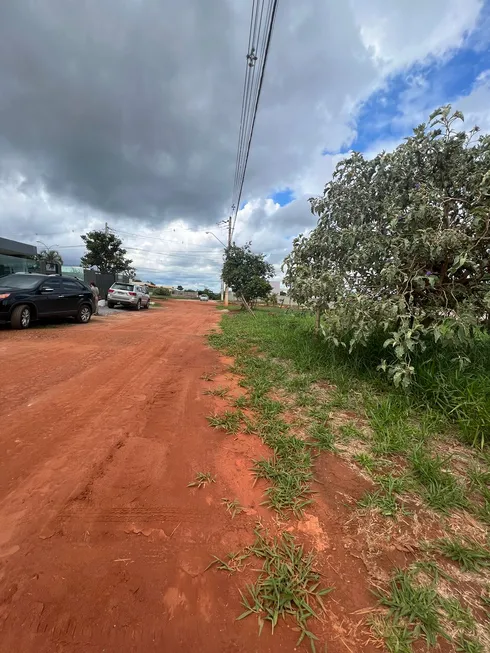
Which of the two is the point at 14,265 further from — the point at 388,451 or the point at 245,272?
the point at 388,451

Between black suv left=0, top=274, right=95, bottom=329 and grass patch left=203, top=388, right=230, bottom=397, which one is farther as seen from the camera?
black suv left=0, top=274, right=95, bottom=329

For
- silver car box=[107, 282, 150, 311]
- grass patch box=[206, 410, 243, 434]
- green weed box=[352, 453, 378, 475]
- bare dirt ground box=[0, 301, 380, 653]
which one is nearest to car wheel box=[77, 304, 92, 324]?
bare dirt ground box=[0, 301, 380, 653]

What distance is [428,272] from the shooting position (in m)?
3.90

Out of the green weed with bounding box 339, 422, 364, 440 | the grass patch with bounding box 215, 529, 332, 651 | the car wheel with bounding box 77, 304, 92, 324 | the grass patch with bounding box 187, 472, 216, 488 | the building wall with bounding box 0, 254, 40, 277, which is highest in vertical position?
the building wall with bounding box 0, 254, 40, 277

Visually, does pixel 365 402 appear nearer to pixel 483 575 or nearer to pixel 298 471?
pixel 298 471

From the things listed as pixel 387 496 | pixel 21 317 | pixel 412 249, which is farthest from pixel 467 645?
pixel 21 317

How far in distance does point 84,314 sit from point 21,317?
244 cm

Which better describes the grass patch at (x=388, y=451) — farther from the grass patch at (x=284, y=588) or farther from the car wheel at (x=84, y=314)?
the car wheel at (x=84, y=314)

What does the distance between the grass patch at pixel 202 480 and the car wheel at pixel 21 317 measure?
25.6 ft

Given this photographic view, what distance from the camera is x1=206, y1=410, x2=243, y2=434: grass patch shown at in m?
3.11

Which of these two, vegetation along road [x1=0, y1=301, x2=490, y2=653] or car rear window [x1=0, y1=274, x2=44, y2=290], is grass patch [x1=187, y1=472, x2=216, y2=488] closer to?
vegetation along road [x1=0, y1=301, x2=490, y2=653]

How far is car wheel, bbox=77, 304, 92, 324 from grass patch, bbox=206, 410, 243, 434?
8455 mm

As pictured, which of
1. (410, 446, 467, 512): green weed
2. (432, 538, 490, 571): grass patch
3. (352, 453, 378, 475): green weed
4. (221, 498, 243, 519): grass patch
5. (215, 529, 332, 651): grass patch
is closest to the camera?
(215, 529, 332, 651): grass patch

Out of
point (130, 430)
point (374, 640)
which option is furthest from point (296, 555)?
point (130, 430)
